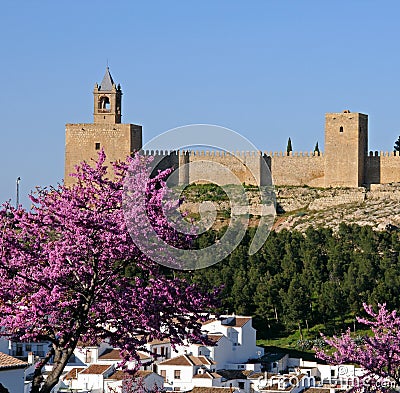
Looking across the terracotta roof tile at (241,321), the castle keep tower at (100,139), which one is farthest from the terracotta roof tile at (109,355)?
the castle keep tower at (100,139)

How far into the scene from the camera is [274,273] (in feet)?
133

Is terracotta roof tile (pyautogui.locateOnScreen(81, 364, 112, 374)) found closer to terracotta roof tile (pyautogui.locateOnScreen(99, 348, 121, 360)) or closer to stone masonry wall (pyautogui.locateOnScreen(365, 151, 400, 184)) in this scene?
terracotta roof tile (pyautogui.locateOnScreen(99, 348, 121, 360))

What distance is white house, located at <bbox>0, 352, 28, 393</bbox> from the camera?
12.4 meters

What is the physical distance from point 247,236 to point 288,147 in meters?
11.1

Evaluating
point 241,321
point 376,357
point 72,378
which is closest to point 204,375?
point 72,378

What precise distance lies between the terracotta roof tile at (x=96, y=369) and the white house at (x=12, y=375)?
14100 millimetres

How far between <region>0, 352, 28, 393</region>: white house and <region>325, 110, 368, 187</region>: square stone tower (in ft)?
122

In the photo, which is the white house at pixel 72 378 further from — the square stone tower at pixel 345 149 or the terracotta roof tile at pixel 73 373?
the square stone tower at pixel 345 149

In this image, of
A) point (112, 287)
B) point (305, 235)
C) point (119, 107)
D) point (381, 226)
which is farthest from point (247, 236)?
point (112, 287)

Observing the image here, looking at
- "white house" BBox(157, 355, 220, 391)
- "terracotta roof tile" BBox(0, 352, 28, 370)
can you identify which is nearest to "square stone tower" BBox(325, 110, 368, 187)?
"white house" BBox(157, 355, 220, 391)

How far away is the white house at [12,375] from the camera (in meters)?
12.4

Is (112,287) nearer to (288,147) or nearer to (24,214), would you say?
(24,214)

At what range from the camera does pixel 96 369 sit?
27.1 meters

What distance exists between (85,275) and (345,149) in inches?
1594
